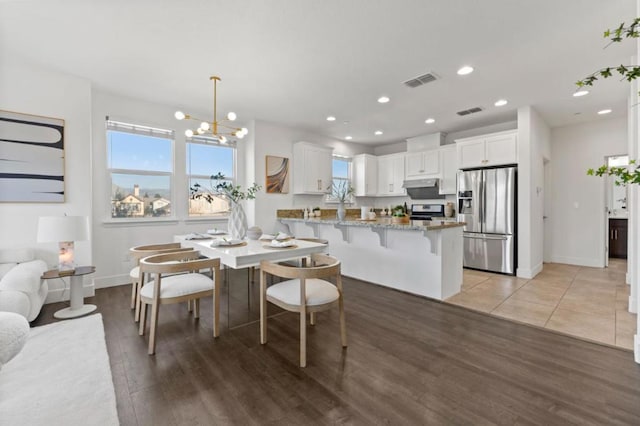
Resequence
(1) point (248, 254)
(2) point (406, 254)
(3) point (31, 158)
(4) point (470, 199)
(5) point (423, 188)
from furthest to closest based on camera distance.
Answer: (5) point (423, 188), (4) point (470, 199), (2) point (406, 254), (3) point (31, 158), (1) point (248, 254)

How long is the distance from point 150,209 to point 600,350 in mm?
5415

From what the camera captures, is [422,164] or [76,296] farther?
[422,164]

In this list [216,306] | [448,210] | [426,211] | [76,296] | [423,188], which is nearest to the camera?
[216,306]

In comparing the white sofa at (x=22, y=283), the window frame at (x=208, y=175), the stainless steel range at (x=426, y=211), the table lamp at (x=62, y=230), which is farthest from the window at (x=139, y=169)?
the stainless steel range at (x=426, y=211)

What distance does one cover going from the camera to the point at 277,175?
5.40 metres

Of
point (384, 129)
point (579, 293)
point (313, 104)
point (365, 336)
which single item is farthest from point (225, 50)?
point (579, 293)

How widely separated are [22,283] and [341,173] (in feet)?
18.3

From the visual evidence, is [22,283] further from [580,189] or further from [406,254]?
[580,189]

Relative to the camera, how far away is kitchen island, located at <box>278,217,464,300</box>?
11.2ft

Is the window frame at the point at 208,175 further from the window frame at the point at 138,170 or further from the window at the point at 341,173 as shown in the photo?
the window at the point at 341,173

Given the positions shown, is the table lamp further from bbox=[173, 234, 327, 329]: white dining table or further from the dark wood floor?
bbox=[173, 234, 327, 329]: white dining table

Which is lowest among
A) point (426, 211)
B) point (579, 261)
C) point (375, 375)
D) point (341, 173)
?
point (375, 375)

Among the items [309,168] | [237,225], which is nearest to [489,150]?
[309,168]

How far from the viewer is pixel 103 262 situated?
3.95 meters
